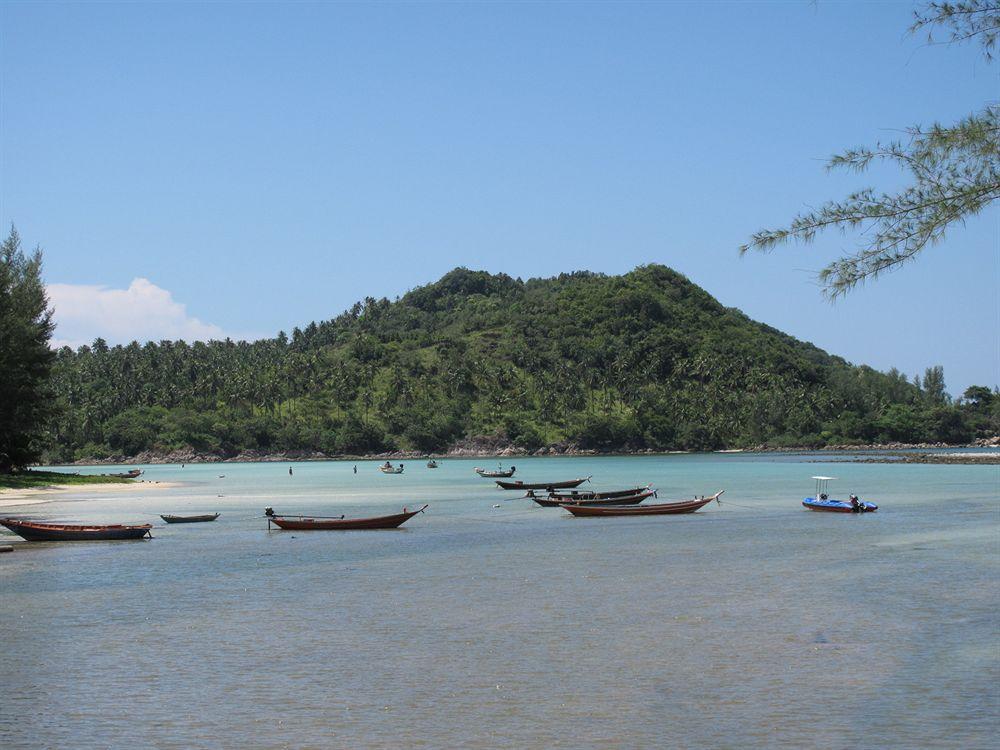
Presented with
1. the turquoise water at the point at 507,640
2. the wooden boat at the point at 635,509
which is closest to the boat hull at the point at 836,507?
the wooden boat at the point at 635,509

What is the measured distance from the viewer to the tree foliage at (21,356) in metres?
73.8

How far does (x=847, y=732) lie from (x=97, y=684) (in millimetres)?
14723

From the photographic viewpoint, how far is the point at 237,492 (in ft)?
324

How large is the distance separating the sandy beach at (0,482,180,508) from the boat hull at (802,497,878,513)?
5291 cm

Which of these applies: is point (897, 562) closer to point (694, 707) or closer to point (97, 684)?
point (694, 707)

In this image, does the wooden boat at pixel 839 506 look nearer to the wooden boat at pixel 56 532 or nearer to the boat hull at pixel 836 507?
the boat hull at pixel 836 507

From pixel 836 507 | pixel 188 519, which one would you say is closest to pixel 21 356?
pixel 188 519

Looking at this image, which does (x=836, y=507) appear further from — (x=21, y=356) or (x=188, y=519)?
(x=21, y=356)

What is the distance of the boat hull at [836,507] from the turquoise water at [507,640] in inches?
444

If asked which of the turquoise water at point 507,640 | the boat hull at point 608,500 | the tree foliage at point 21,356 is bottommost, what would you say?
the turquoise water at point 507,640

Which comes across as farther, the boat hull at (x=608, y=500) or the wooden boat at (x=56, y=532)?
the boat hull at (x=608, y=500)

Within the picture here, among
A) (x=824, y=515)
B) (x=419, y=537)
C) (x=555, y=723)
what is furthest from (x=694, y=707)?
(x=824, y=515)

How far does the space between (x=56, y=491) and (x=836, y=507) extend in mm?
62326

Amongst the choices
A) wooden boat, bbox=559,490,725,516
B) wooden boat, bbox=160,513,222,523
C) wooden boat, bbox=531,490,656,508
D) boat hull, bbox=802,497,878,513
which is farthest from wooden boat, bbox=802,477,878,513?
wooden boat, bbox=160,513,222,523
